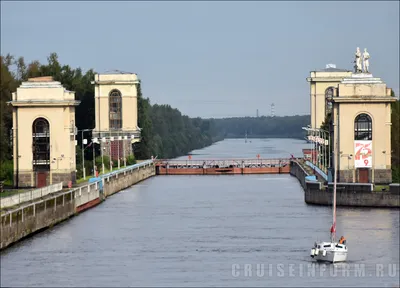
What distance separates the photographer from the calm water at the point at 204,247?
57000mm

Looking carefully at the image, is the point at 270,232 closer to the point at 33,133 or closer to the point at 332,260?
the point at 332,260

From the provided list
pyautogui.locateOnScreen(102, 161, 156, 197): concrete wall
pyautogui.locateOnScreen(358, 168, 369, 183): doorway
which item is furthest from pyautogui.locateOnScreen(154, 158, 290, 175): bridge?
pyautogui.locateOnScreen(358, 168, 369, 183): doorway

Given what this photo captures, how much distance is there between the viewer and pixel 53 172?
94000mm

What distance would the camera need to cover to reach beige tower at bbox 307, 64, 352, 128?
5344 inches

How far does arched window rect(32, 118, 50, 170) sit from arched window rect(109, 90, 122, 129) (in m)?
38.4

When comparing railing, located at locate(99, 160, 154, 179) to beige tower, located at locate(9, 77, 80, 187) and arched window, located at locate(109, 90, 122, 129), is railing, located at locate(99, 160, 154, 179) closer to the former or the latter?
arched window, located at locate(109, 90, 122, 129)

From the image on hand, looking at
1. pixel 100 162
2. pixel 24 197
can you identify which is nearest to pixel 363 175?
pixel 24 197

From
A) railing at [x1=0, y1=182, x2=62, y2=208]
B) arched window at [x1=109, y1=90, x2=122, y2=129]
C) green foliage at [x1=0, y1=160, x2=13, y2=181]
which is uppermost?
arched window at [x1=109, y1=90, x2=122, y2=129]

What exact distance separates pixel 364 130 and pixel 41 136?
2263cm

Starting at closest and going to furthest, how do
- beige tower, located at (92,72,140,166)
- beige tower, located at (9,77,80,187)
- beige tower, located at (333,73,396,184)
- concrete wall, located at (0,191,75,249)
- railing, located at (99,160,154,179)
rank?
concrete wall, located at (0,191,75,249) → beige tower, located at (333,73,396,184) → beige tower, located at (9,77,80,187) → railing, located at (99,160,154,179) → beige tower, located at (92,72,140,166)

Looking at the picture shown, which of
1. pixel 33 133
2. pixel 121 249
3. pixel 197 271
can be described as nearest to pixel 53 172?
pixel 33 133

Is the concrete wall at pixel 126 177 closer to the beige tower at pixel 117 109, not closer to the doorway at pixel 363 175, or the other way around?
the beige tower at pixel 117 109

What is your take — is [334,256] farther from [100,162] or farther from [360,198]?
[100,162]

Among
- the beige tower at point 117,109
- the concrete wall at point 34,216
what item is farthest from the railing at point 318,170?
the concrete wall at point 34,216
